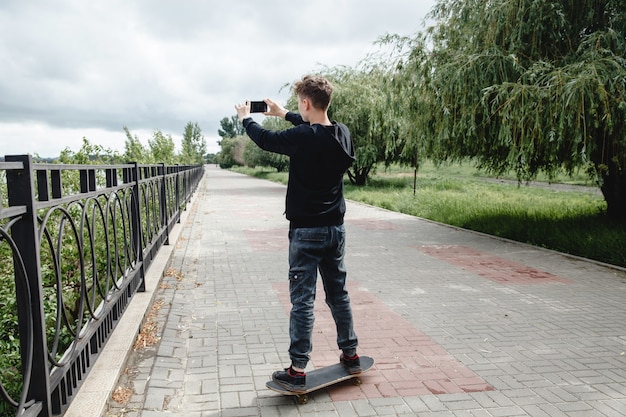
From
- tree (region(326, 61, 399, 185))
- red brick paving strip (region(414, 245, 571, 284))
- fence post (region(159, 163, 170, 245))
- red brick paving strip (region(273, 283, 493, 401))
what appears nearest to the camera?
red brick paving strip (region(273, 283, 493, 401))

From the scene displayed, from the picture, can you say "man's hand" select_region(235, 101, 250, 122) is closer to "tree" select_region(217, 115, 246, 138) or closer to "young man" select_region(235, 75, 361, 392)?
"young man" select_region(235, 75, 361, 392)

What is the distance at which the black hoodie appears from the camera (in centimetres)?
315

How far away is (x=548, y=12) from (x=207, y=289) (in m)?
7.78

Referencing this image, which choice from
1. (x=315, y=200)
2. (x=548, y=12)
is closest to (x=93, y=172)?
(x=315, y=200)

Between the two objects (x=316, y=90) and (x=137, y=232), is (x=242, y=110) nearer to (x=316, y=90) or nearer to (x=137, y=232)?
(x=316, y=90)

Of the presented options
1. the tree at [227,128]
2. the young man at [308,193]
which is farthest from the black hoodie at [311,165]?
the tree at [227,128]

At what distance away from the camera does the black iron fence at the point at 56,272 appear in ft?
7.99

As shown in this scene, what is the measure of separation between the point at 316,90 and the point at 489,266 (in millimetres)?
5342

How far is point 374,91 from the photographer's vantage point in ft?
83.1

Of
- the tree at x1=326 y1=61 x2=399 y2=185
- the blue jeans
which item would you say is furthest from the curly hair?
the tree at x1=326 y1=61 x2=399 y2=185

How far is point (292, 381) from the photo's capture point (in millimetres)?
3285

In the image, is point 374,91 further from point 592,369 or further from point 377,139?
point 592,369

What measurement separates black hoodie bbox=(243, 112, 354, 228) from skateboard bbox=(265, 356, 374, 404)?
3.38 ft

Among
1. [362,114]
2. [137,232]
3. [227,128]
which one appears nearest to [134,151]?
[137,232]
